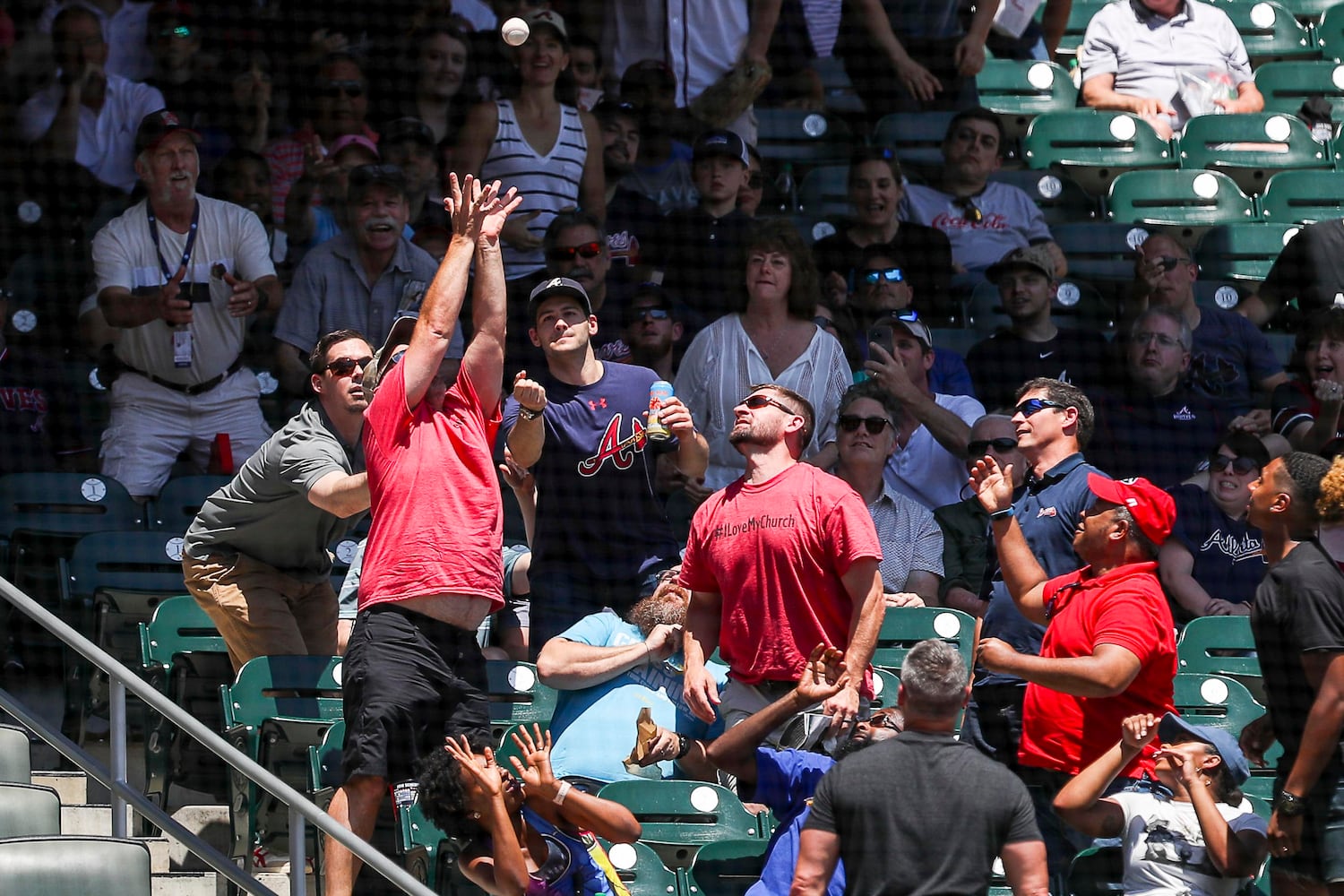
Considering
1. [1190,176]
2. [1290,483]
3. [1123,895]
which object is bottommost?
[1123,895]

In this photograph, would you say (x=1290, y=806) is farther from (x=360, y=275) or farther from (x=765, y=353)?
(x=360, y=275)

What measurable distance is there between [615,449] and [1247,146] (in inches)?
154

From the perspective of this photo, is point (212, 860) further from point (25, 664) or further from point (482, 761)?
point (25, 664)

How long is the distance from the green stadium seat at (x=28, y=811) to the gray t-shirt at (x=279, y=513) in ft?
2.64

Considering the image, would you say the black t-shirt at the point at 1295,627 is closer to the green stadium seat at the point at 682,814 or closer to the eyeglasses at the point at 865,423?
the green stadium seat at the point at 682,814

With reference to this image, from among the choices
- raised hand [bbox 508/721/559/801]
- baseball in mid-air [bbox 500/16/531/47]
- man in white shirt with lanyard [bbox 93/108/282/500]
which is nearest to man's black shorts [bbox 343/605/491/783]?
raised hand [bbox 508/721/559/801]

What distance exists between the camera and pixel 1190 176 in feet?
A: 23.9

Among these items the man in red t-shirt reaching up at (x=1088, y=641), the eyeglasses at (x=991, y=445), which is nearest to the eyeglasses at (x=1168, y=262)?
the eyeglasses at (x=991, y=445)

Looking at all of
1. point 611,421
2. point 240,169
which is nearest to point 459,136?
point 240,169

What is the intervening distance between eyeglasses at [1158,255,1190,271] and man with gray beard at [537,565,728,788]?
105 inches

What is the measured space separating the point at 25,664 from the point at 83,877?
5.29 feet

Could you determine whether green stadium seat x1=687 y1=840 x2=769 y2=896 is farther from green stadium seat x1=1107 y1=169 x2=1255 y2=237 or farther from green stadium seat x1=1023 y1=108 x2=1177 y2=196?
green stadium seat x1=1023 y1=108 x2=1177 y2=196

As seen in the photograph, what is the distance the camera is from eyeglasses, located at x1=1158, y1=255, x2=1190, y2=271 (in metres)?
6.34

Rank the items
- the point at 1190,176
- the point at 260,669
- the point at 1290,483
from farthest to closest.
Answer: the point at 1190,176 < the point at 260,669 < the point at 1290,483
